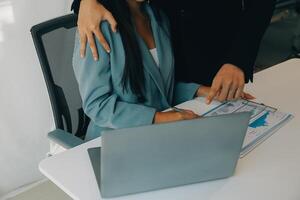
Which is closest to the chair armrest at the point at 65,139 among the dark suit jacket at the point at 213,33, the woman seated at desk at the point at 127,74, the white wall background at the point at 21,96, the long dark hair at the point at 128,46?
the woman seated at desk at the point at 127,74

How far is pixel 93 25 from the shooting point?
3.50 ft

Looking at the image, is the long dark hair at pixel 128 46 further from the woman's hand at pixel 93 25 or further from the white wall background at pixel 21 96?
the white wall background at pixel 21 96

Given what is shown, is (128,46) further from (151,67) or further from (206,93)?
(206,93)

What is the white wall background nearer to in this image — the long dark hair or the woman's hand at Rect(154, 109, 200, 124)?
the long dark hair

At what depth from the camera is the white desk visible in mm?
849

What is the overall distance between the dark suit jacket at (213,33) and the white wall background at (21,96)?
777 millimetres

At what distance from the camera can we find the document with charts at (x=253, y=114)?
41.9 inches

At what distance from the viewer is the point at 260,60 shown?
3.56m

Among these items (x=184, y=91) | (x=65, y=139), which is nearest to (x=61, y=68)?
(x=65, y=139)

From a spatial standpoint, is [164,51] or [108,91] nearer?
[108,91]

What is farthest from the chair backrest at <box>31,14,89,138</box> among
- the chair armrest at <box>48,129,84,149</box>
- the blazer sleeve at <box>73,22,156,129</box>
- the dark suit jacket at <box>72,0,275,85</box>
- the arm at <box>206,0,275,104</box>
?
the arm at <box>206,0,275,104</box>

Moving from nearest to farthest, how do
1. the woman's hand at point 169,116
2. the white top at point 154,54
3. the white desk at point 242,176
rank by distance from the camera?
1. the white desk at point 242,176
2. the woman's hand at point 169,116
3. the white top at point 154,54

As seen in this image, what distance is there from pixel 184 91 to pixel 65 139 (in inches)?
18.8

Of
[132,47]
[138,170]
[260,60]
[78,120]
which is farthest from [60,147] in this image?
[260,60]
